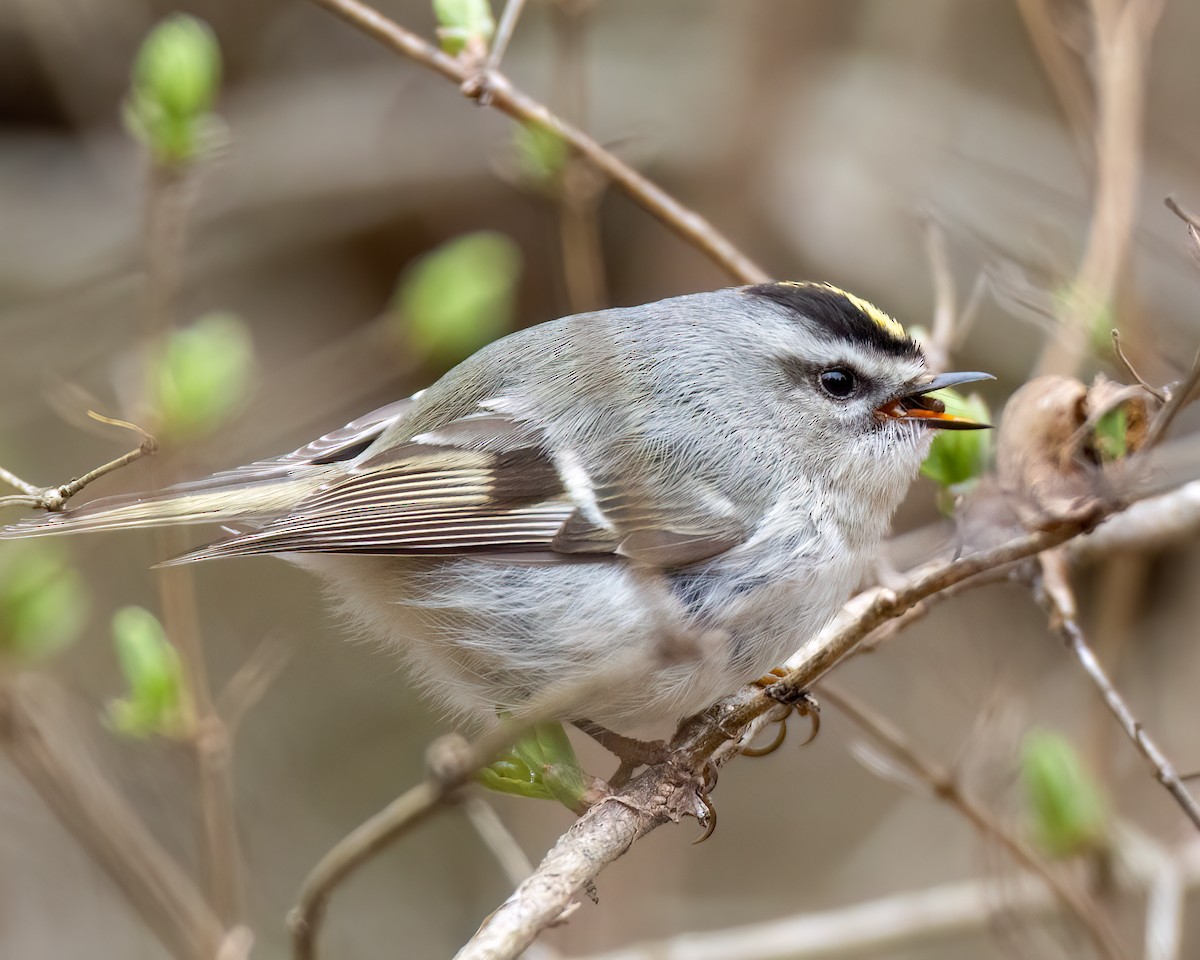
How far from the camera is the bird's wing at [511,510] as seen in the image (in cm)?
176

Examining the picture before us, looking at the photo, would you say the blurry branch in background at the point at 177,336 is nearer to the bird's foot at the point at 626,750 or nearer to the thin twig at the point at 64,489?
the thin twig at the point at 64,489

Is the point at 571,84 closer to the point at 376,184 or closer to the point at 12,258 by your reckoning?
the point at 376,184

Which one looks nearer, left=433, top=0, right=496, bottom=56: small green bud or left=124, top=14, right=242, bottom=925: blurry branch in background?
left=124, top=14, right=242, bottom=925: blurry branch in background

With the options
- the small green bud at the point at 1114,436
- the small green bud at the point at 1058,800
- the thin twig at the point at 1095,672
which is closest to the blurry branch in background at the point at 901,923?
the small green bud at the point at 1058,800

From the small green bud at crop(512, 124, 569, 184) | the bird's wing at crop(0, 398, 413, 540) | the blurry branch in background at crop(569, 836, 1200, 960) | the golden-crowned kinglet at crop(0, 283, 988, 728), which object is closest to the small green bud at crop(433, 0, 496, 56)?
the small green bud at crop(512, 124, 569, 184)

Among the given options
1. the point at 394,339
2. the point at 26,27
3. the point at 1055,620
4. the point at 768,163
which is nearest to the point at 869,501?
the point at 1055,620

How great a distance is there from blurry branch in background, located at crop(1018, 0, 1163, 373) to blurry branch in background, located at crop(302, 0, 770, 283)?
57cm

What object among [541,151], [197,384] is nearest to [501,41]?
[541,151]

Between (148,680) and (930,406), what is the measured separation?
1179mm

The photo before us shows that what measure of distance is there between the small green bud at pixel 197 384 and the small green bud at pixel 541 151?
0.62m

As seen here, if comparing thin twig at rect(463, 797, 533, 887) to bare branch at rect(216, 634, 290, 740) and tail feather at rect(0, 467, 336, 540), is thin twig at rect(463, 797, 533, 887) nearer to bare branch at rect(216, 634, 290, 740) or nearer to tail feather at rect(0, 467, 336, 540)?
bare branch at rect(216, 634, 290, 740)

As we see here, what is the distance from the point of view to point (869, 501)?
1878 mm

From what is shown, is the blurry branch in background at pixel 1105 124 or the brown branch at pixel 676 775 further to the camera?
the blurry branch in background at pixel 1105 124

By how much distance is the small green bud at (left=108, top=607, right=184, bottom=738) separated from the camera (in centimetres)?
Answer: 169
